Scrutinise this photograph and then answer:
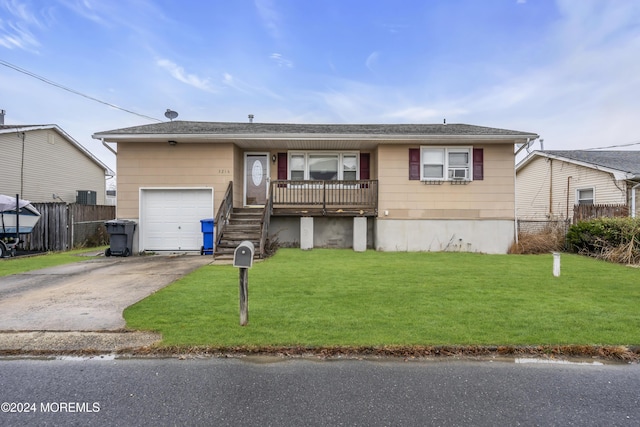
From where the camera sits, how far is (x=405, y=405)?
2.59 meters

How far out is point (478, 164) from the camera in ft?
39.9

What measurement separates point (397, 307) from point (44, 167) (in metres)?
21.0

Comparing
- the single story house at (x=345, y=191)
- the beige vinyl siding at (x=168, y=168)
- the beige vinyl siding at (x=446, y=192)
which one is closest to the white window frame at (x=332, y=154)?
the single story house at (x=345, y=191)

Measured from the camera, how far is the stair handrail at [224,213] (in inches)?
411

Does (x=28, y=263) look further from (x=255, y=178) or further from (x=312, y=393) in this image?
(x=312, y=393)

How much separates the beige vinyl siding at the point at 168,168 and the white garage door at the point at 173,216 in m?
0.27

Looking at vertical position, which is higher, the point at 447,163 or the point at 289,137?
the point at 289,137

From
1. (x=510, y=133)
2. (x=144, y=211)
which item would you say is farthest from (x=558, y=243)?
(x=144, y=211)

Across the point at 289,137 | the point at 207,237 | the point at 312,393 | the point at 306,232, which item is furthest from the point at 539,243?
the point at 312,393

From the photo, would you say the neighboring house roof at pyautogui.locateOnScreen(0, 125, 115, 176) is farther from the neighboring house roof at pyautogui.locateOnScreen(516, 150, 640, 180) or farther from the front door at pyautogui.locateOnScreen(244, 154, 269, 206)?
the neighboring house roof at pyautogui.locateOnScreen(516, 150, 640, 180)

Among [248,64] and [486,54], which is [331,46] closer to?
[248,64]

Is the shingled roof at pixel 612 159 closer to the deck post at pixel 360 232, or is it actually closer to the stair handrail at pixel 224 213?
the deck post at pixel 360 232

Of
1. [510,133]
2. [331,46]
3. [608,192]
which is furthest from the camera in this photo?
[331,46]

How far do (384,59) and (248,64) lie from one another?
7.05m
